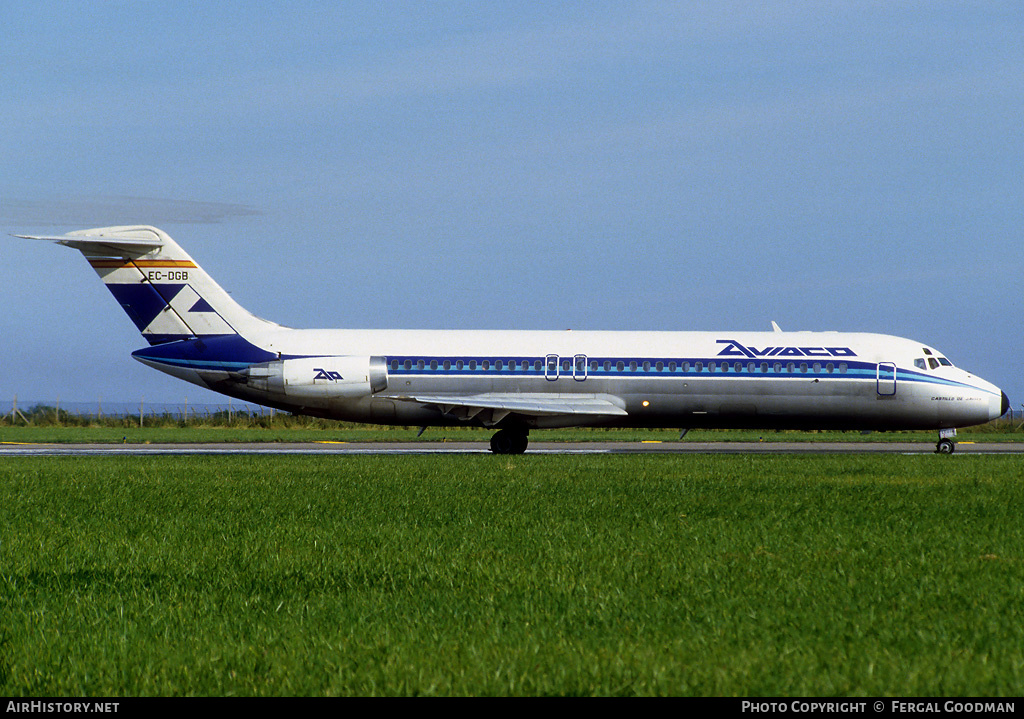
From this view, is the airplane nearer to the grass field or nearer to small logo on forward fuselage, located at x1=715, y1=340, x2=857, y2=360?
small logo on forward fuselage, located at x1=715, y1=340, x2=857, y2=360

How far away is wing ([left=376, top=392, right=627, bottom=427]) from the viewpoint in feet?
102

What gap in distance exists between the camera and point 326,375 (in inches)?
1237

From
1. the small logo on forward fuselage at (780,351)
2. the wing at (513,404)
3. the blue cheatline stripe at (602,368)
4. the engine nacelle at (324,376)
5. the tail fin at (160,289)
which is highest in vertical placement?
the tail fin at (160,289)

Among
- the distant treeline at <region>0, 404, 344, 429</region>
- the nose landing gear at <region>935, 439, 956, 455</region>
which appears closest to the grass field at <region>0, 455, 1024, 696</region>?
the nose landing gear at <region>935, 439, 956, 455</region>

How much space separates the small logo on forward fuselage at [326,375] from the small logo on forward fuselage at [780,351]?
37.9 feet

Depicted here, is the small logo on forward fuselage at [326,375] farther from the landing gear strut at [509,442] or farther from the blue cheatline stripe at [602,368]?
the landing gear strut at [509,442]

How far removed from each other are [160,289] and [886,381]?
22190mm

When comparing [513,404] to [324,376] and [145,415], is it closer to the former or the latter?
[324,376]

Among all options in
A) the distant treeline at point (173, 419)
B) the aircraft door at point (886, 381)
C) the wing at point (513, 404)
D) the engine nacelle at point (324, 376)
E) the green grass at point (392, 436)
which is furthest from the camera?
the distant treeline at point (173, 419)

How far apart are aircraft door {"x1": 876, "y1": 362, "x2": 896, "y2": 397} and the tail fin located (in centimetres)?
1918

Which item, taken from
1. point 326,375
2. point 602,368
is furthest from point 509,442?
point 326,375

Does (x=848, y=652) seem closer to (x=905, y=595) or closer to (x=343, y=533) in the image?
(x=905, y=595)

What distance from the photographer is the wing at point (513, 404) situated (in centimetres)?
3094

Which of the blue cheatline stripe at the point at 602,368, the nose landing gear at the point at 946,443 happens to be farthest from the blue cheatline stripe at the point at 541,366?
the nose landing gear at the point at 946,443
